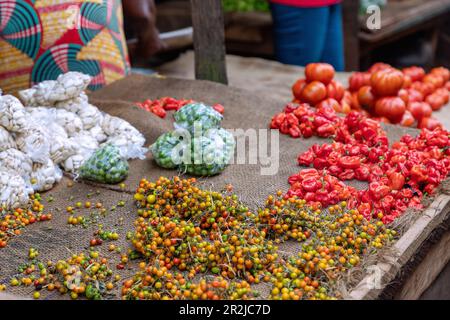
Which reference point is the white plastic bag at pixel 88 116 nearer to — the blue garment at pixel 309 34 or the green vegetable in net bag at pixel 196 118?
the green vegetable in net bag at pixel 196 118

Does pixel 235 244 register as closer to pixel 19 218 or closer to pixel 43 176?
pixel 19 218

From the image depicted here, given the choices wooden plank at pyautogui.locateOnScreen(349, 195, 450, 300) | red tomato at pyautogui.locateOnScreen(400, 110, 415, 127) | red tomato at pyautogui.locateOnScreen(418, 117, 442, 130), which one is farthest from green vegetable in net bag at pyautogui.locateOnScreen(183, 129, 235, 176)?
red tomato at pyautogui.locateOnScreen(418, 117, 442, 130)

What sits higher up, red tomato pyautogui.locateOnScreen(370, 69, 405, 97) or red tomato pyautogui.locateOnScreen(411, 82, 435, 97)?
red tomato pyautogui.locateOnScreen(370, 69, 405, 97)

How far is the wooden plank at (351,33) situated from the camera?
5.16 m

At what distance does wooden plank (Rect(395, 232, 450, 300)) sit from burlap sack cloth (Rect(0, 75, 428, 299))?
1.55 feet

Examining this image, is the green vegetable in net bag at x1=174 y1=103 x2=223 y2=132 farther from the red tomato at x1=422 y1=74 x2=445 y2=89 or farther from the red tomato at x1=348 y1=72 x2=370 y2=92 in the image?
the red tomato at x1=422 y1=74 x2=445 y2=89

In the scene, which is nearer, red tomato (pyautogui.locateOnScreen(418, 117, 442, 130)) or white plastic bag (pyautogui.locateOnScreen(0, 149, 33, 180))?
white plastic bag (pyautogui.locateOnScreen(0, 149, 33, 180))

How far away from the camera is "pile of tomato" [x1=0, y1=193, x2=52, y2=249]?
2.44 metres

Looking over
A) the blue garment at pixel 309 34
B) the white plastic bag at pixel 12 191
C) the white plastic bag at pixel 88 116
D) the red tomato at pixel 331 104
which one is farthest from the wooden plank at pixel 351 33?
the white plastic bag at pixel 12 191

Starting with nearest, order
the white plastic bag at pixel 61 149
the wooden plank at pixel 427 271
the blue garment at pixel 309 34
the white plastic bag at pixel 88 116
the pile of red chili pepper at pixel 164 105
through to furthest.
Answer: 1. the wooden plank at pixel 427 271
2. the white plastic bag at pixel 61 149
3. the white plastic bag at pixel 88 116
4. the pile of red chili pepper at pixel 164 105
5. the blue garment at pixel 309 34

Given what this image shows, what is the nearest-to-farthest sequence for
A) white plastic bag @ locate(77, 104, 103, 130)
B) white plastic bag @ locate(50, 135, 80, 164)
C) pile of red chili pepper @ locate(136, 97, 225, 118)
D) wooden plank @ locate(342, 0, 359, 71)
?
1. white plastic bag @ locate(50, 135, 80, 164)
2. white plastic bag @ locate(77, 104, 103, 130)
3. pile of red chili pepper @ locate(136, 97, 225, 118)
4. wooden plank @ locate(342, 0, 359, 71)

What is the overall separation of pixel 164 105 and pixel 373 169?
1.38 metres

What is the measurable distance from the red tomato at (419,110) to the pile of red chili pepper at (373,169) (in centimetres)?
87

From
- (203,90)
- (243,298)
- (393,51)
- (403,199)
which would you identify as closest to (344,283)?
(243,298)
